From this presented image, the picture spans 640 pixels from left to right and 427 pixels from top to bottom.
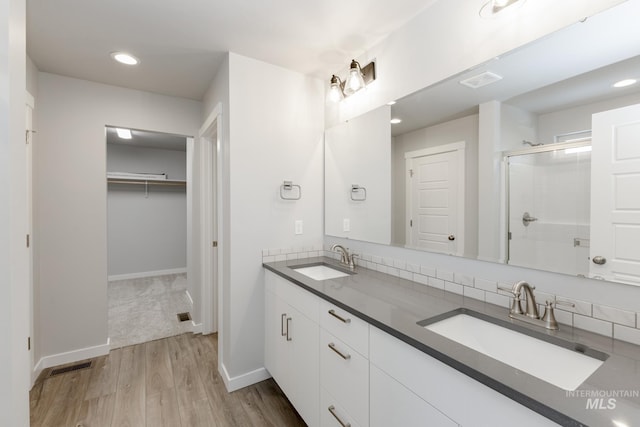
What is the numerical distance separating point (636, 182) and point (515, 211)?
1.26 ft

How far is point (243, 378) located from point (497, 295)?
1.85m

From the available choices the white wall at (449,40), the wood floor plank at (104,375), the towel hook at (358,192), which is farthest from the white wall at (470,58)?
the wood floor plank at (104,375)

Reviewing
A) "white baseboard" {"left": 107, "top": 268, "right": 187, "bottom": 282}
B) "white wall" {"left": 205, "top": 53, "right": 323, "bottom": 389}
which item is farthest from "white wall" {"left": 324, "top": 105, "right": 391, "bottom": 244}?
"white baseboard" {"left": 107, "top": 268, "right": 187, "bottom": 282}

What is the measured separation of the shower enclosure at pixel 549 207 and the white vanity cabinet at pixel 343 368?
78 cm

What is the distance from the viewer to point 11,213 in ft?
3.42

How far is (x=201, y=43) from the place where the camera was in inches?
77.5

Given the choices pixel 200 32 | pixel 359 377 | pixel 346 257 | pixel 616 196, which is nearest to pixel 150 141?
pixel 200 32

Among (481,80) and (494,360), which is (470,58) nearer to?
(481,80)

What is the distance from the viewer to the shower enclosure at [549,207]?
1058mm

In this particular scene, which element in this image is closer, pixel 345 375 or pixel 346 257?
pixel 345 375

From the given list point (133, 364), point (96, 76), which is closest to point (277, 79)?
point (96, 76)

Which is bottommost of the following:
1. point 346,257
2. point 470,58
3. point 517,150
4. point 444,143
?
point 346,257

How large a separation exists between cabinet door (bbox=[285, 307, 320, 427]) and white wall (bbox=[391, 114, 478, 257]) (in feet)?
2.58

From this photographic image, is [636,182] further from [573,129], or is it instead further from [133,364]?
[133,364]
